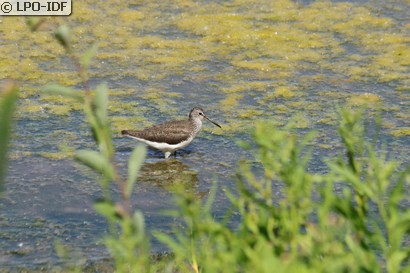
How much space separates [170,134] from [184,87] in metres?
1.43

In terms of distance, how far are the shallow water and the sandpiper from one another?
17 centimetres

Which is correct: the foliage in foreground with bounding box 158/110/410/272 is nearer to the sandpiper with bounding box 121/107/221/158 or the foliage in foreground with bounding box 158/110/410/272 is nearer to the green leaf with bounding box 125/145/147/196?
the green leaf with bounding box 125/145/147/196

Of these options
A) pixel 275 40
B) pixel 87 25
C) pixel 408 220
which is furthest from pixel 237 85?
pixel 408 220

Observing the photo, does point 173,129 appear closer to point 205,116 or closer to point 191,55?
point 205,116

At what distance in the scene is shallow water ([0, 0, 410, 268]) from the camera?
7012 millimetres

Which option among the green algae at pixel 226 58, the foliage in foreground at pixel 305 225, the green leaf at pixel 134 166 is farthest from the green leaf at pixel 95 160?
the green algae at pixel 226 58

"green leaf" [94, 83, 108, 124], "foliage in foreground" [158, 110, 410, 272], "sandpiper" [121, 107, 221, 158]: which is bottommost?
"sandpiper" [121, 107, 221, 158]

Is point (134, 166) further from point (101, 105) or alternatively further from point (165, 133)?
point (165, 133)

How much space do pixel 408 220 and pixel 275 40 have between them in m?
7.54

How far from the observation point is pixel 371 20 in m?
11.3

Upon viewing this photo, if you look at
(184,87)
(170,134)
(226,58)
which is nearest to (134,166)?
(170,134)

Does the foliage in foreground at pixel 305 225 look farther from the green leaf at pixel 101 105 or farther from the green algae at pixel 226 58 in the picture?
the green algae at pixel 226 58

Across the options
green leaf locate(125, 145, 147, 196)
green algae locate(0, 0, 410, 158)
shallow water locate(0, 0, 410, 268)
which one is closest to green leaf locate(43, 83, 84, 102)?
green leaf locate(125, 145, 147, 196)

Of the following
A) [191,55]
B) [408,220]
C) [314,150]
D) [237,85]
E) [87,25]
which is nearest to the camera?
[408,220]
